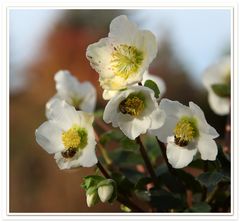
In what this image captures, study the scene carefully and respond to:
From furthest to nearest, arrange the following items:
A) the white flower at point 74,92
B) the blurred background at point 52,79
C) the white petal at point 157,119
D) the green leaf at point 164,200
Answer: the blurred background at point 52,79
the white flower at point 74,92
the green leaf at point 164,200
the white petal at point 157,119

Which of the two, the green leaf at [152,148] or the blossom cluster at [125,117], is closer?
the blossom cluster at [125,117]

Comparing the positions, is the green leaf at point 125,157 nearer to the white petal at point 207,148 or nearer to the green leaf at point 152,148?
the green leaf at point 152,148

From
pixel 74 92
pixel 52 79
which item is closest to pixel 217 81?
pixel 74 92

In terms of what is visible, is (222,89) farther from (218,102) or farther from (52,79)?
(52,79)

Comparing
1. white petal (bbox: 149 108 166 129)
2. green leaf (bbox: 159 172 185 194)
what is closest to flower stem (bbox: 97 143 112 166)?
green leaf (bbox: 159 172 185 194)

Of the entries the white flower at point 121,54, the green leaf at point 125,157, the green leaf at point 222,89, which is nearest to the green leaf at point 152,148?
the green leaf at point 125,157

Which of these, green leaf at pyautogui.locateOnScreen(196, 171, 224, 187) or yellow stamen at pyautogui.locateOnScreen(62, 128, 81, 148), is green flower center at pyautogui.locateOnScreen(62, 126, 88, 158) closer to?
yellow stamen at pyautogui.locateOnScreen(62, 128, 81, 148)
